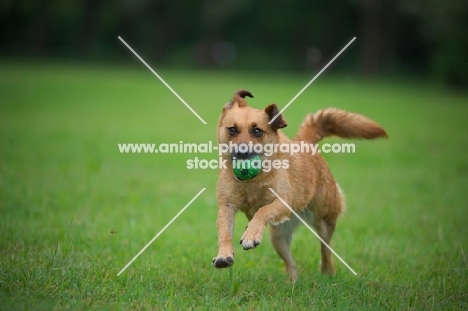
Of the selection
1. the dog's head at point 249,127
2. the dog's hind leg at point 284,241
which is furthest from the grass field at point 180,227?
the dog's head at point 249,127

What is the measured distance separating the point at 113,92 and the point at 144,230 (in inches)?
839

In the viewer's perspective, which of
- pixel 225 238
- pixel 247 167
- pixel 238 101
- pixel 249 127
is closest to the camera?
pixel 225 238

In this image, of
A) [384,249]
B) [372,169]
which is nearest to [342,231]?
[384,249]

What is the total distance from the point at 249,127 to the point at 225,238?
1020 millimetres

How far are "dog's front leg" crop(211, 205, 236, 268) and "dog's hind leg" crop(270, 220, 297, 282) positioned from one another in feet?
2.66

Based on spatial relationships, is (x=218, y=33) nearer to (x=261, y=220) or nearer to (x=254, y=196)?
(x=254, y=196)

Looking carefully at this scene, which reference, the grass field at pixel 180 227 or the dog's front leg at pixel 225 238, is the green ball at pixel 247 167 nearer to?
the dog's front leg at pixel 225 238

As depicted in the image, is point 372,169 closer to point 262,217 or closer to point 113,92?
point 262,217

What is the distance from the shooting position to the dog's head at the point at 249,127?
19.6 ft

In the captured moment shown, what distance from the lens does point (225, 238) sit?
18.8 ft

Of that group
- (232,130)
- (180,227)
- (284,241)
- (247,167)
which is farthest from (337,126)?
(180,227)

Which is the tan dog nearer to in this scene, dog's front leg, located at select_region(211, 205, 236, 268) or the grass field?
dog's front leg, located at select_region(211, 205, 236, 268)

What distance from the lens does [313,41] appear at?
56.1m

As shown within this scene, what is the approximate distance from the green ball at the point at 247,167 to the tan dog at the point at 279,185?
0.18 ft
